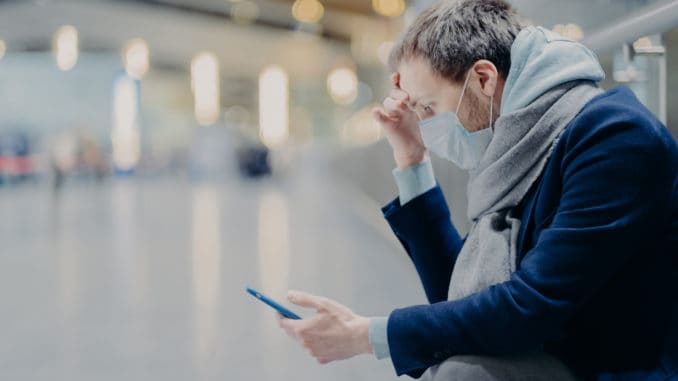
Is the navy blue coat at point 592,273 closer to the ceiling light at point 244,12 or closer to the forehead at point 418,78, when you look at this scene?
the forehead at point 418,78

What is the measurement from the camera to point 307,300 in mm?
1278

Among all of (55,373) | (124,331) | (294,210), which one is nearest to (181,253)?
(124,331)

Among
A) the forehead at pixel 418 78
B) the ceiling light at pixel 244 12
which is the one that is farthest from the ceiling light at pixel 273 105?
the forehead at pixel 418 78

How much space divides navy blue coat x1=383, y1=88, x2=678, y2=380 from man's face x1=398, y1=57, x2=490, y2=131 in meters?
0.22

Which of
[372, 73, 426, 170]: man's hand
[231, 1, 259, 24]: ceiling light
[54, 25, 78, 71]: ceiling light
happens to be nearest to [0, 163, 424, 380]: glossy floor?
[372, 73, 426, 170]: man's hand

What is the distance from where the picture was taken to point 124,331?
10.3 ft

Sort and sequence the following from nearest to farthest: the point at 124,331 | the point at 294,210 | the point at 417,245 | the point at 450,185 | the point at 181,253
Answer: the point at 417,245 → the point at 124,331 → the point at 450,185 → the point at 181,253 → the point at 294,210

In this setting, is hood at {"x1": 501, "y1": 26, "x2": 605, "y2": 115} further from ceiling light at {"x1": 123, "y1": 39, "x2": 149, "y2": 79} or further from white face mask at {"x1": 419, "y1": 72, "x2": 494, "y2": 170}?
ceiling light at {"x1": 123, "y1": 39, "x2": 149, "y2": 79}

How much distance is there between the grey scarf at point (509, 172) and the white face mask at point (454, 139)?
13cm

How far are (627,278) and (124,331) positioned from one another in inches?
100

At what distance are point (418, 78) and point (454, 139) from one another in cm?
18

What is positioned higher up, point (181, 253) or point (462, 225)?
point (462, 225)

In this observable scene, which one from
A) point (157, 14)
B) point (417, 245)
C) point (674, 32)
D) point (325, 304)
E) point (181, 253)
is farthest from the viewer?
point (157, 14)

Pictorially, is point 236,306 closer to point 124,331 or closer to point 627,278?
point 124,331
